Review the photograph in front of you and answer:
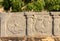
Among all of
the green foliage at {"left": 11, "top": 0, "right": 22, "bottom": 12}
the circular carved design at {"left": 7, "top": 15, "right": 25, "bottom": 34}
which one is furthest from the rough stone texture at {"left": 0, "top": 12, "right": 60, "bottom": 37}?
the green foliage at {"left": 11, "top": 0, "right": 22, "bottom": 12}

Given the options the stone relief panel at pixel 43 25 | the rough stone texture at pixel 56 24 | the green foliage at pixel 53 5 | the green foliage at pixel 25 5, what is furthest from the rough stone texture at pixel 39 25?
the green foliage at pixel 53 5

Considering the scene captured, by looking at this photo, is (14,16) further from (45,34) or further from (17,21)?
(45,34)

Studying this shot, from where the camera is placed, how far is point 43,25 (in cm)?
829

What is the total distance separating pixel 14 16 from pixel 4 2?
509cm

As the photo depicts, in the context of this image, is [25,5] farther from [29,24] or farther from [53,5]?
[29,24]

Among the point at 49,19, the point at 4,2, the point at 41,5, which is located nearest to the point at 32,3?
the point at 41,5

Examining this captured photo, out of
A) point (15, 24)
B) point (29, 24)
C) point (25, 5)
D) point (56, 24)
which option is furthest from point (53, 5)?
point (15, 24)

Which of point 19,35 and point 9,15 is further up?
point 9,15

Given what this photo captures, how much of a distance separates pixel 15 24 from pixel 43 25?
911mm

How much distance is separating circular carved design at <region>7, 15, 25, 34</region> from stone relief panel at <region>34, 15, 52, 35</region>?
469mm

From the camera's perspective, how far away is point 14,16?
8.27m

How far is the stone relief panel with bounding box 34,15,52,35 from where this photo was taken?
326 inches

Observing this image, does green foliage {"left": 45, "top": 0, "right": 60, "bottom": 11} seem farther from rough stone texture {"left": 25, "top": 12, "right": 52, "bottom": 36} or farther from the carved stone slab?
the carved stone slab

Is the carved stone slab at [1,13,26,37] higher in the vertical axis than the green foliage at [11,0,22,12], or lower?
lower
